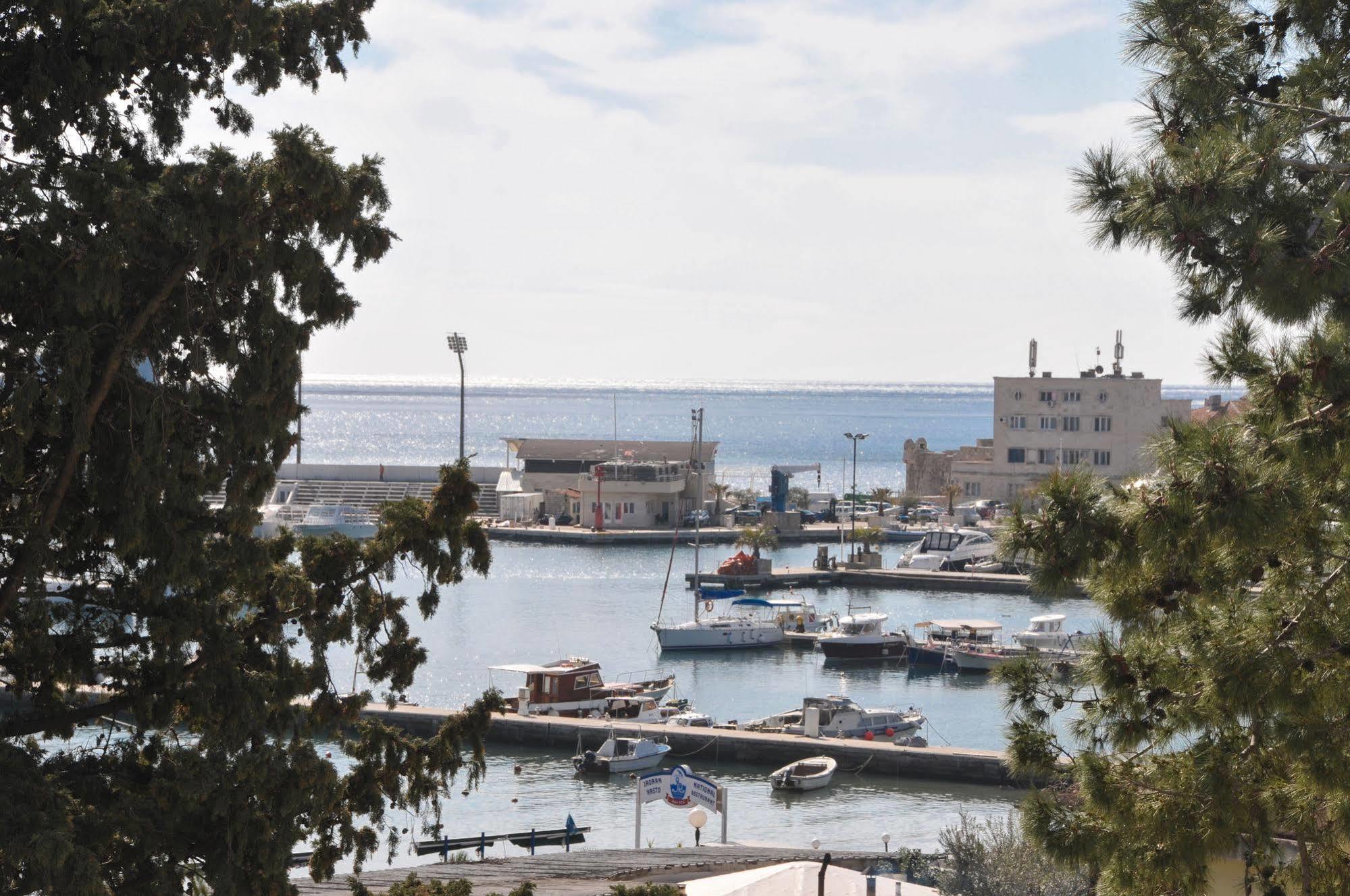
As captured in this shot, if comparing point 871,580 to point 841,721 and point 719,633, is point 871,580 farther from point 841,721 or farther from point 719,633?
point 841,721

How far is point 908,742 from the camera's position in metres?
31.6

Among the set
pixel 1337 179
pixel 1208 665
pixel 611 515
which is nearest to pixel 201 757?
pixel 1208 665

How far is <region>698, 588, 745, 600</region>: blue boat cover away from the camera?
2160 inches

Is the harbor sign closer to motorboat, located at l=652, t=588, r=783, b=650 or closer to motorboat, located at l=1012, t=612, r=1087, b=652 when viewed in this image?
motorboat, located at l=1012, t=612, r=1087, b=652

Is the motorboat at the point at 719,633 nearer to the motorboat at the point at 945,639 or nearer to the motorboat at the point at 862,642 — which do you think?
the motorboat at the point at 862,642

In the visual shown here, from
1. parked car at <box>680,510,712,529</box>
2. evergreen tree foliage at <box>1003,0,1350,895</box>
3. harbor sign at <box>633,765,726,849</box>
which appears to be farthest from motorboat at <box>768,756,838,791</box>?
parked car at <box>680,510,712,529</box>

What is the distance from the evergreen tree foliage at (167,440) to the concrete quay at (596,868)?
6311 millimetres

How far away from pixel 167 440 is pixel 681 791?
561 inches

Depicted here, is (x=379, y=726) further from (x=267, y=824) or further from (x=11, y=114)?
(x=11, y=114)

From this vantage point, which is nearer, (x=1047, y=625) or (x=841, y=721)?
(x=841, y=721)

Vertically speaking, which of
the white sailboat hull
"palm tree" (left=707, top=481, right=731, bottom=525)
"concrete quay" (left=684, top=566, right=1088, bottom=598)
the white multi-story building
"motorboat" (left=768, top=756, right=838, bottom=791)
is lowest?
"motorboat" (left=768, top=756, right=838, bottom=791)

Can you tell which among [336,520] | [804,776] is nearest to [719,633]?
[804,776]

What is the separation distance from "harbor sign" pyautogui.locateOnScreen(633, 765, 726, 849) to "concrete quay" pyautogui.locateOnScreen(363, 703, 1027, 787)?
8544mm

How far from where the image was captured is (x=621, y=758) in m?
29.8
